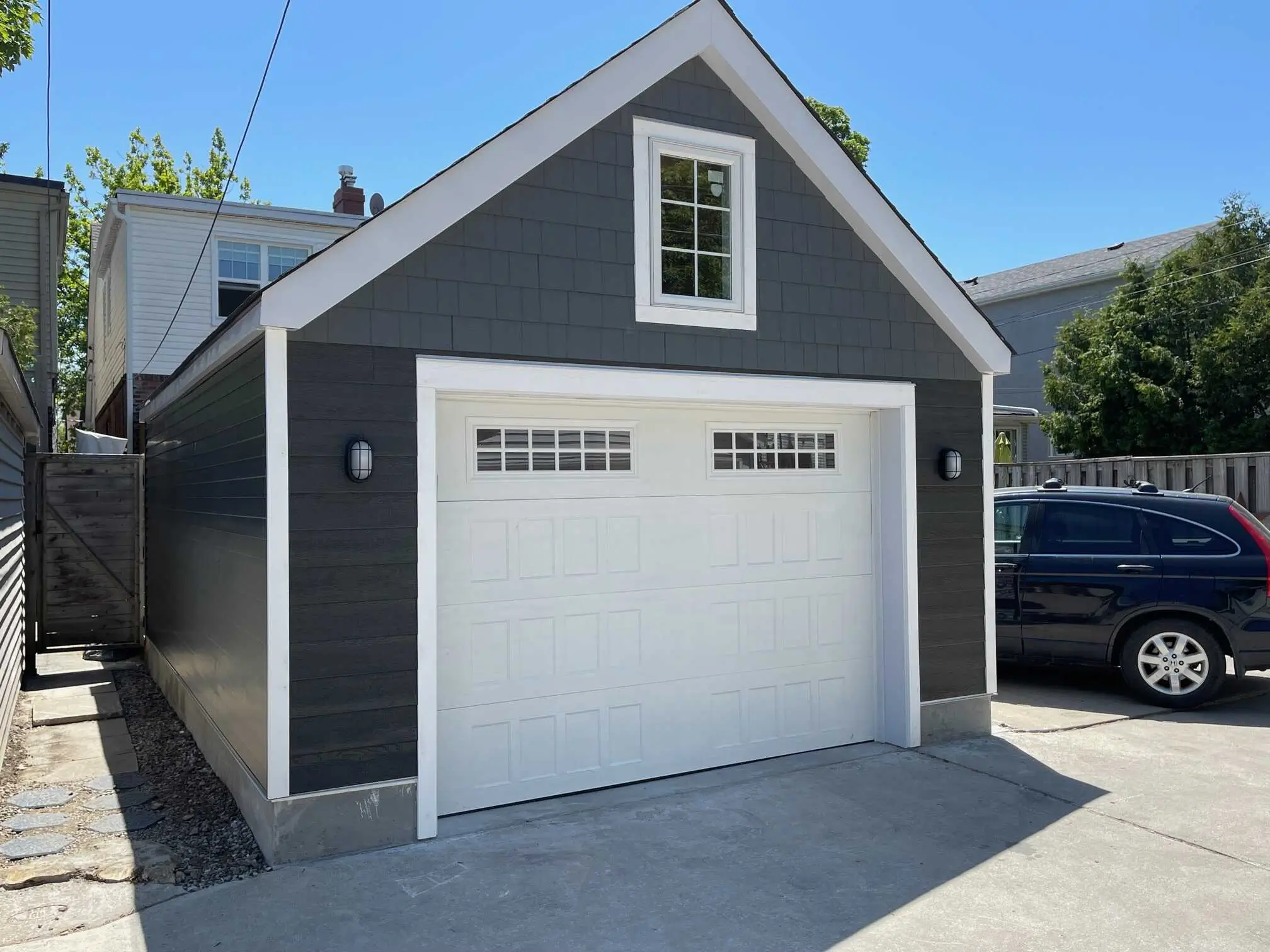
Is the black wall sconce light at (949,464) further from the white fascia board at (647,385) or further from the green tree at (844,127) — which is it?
the green tree at (844,127)

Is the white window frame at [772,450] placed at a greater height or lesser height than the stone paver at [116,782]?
greater

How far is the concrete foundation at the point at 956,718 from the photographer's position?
6730 millimetres

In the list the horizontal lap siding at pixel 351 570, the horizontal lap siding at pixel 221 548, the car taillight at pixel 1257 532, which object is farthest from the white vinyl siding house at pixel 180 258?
the car taillight at pixel 1257 532

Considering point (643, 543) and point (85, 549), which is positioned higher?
point (643, 543)

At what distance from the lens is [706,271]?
605 centimetres

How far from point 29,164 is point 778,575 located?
2750cm

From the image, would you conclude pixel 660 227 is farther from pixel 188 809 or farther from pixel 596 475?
pixel 188 809

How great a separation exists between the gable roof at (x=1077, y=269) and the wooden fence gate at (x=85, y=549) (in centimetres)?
1970

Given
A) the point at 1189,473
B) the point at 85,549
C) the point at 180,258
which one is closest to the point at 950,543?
the point at 1189,473

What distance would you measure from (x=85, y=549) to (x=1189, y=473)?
12.8 m

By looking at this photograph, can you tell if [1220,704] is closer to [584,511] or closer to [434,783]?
[584,511]

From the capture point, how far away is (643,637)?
5980 mm

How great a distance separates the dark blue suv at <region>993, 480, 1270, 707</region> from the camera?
7531 mm

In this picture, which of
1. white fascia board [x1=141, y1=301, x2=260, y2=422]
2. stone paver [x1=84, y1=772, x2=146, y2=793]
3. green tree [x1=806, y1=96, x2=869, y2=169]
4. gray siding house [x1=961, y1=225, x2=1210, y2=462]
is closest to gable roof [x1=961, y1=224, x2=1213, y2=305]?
gray siding house [x1=961, y1=225, x2=1210, y2=462]
